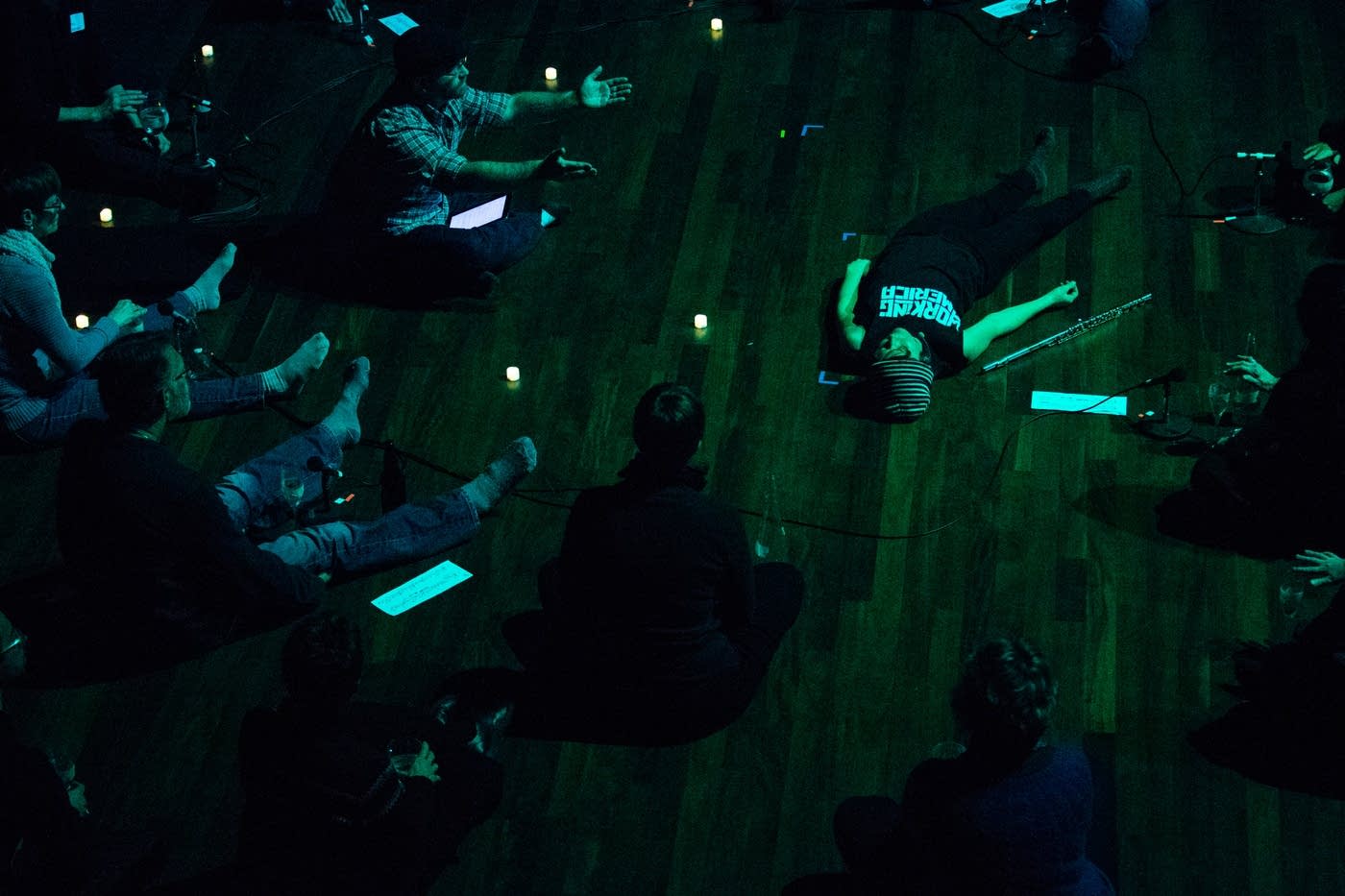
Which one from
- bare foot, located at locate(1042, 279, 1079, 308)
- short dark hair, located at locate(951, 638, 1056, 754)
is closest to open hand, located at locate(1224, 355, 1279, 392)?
bare foot, located at locate(1042, 279, 1079, 308)

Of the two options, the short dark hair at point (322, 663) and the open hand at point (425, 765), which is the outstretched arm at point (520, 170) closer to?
the open hand at point (425, 765)

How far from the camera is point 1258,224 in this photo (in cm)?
591

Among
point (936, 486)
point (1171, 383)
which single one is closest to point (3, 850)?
point (936, 486)

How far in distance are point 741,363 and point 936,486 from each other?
3.01ft

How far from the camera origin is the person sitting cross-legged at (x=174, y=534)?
13.5 feet

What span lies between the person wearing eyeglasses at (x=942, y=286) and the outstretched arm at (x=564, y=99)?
1.37 m

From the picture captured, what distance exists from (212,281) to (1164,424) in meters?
3.46

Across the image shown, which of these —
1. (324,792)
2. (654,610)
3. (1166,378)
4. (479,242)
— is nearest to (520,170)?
(479,242)

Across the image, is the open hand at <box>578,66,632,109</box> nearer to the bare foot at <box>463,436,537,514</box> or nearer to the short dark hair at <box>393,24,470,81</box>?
the short dark hair at <box>393,24,470,81</box>

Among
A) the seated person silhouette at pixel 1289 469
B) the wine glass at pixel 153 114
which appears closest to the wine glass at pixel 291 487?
the wine glass at pixel 153 114

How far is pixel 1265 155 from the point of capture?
5.87 metres

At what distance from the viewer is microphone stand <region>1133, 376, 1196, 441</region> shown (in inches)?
200

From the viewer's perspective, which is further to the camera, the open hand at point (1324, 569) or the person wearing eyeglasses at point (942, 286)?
the person wearing eyeglasses at point (942, 286)

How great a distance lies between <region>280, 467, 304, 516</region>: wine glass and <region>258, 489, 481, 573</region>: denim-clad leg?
109mm
